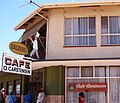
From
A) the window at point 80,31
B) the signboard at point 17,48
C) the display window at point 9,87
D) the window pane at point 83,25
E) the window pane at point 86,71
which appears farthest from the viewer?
the display window at point 9,87

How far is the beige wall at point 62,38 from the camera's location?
18281mm

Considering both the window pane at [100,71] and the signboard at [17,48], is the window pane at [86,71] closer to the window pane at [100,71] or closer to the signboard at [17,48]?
the window pane at [100,71]

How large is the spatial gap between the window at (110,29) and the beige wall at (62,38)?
281mm

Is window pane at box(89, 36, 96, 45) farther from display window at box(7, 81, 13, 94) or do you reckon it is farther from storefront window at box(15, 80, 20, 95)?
display window at box(7, 81, 13, 94)

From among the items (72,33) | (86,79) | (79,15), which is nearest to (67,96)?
(86,79)

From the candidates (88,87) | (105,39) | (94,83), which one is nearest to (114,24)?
(105,39)

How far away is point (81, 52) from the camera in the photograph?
18.4 m

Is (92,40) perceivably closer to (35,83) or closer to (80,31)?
(80,31)

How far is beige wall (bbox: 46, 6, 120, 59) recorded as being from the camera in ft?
60.0

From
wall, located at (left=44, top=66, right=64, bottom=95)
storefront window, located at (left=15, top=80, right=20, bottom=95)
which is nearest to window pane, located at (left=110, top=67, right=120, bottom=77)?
wall, located at (left=44, top=66, right=64, bottom=95)

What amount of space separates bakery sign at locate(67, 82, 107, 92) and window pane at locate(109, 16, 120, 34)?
3.40 m

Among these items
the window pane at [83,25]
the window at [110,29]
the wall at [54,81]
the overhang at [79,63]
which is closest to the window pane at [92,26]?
the window pane at [83,25]

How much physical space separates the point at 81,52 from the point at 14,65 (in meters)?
5.16

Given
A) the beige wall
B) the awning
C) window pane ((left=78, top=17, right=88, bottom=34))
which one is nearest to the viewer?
the beige wall
